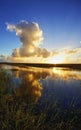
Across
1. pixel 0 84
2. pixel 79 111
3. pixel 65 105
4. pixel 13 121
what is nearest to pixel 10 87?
pixel 0 84

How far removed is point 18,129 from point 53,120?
186cm

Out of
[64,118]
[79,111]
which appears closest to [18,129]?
[64,118]

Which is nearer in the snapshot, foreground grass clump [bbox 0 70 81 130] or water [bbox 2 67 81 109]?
foreground grass clump [bbox 0 70 81 130]

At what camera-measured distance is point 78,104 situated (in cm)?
979

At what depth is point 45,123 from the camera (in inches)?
280

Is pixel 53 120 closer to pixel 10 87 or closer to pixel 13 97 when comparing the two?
pixel 13 97

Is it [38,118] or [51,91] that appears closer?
[38,118]

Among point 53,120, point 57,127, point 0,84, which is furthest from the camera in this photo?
point 0,84

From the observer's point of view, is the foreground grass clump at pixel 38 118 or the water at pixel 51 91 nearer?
the foreground grass clump at pixel 38 118

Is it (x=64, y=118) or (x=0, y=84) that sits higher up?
(x=0, y=84)

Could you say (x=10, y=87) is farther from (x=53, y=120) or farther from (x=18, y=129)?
(x=18, y=129)

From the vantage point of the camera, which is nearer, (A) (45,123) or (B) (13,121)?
(B) (13,121)

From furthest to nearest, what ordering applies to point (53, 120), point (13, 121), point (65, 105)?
1. point (65, 105)
2. point (53, 120)
3. point (13, 121)

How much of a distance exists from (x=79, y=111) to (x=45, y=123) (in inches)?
84.1
